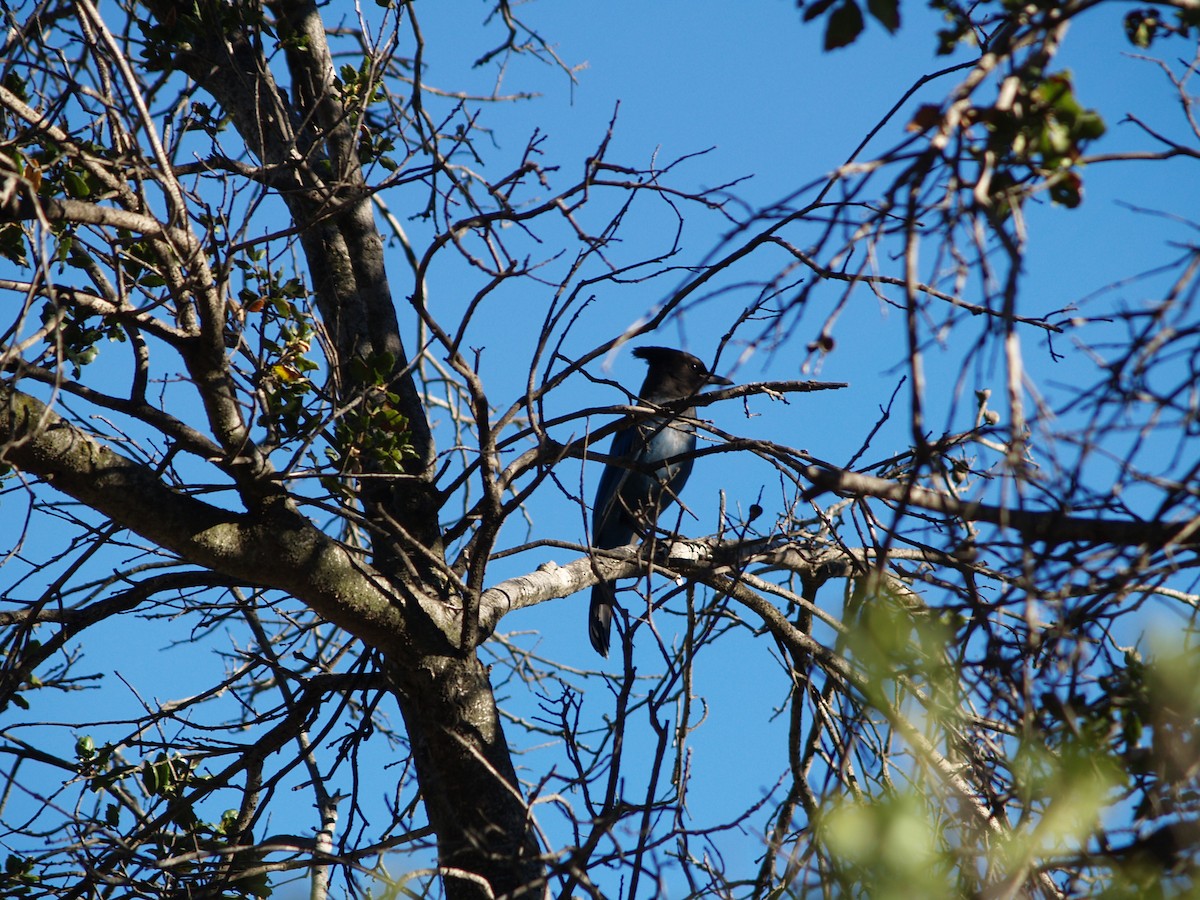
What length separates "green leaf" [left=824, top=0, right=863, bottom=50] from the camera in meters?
1.82

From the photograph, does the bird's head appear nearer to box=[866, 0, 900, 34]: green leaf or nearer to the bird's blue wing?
the bird's blue wing

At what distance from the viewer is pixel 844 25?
1.82 metres

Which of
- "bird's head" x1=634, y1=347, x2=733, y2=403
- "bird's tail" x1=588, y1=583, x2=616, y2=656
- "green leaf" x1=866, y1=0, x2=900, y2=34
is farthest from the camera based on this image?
"bird's head" x1=634, y1=347, x2=733, y2=403

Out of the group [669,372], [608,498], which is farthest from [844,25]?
[669,372]

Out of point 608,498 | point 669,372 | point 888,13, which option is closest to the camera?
point 888,13

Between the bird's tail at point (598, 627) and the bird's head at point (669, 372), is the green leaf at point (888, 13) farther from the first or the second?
the bird's head at point (669, 372)

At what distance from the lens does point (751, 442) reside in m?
3.38

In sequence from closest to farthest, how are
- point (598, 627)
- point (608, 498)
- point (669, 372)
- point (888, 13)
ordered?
point (888, 13), point (598, 627), point (608, 498), point (669, 372)

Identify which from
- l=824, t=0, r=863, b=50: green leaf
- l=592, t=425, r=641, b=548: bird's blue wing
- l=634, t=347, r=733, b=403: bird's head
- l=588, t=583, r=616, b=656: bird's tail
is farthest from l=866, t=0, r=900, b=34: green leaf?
l=634, t=347, r=733, b=403: bird's head

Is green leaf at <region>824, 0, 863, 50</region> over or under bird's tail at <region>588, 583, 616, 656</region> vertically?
under

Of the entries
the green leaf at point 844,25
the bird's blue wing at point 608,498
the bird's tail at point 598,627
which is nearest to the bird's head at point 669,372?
the bird's blue wing at point 608,498

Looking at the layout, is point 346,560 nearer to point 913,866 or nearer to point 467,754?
point 467,754

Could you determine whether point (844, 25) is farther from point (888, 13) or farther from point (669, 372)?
point (669, 372)

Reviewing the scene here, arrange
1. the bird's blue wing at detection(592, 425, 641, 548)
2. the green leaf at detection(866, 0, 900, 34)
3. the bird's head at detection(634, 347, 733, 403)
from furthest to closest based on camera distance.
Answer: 1. the bird's head at detection(634, 347, 733, 403)
2. the bird's blue wing at detection(592, 425, 641, 548)
3. the green leaf at detection(866, 0, 900, 34)
